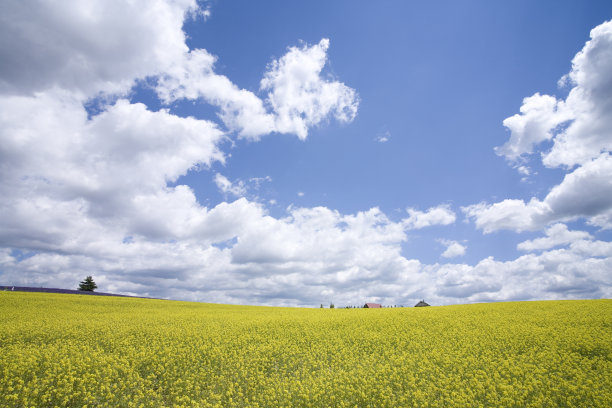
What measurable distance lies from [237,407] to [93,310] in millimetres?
29394

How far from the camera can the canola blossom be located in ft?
37.1

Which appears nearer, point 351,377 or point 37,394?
point 37,394

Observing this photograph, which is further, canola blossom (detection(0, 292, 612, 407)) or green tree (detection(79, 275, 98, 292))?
green tree (detection(79, 275, 98, 292))

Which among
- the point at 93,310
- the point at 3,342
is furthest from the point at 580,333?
the point at 93,310

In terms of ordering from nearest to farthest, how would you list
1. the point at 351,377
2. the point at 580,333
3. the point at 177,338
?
1. the point at 351,377
2. the point at 580,333
3. the point at 177,338

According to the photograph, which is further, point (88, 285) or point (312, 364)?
Answer: point (88, 285)

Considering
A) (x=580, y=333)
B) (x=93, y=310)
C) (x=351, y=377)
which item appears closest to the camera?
(x=351, y=377)

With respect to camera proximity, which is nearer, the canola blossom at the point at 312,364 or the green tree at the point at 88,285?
the canola blossom at the point at 312,364

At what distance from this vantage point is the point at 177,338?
18.9m

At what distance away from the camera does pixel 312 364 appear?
1586cm

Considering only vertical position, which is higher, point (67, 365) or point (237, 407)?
point (67, 365)

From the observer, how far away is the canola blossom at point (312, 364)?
11.3 m

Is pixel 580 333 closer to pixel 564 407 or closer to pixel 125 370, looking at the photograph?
pixel 564 407

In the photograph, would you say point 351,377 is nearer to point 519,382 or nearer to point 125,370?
point 519,382
